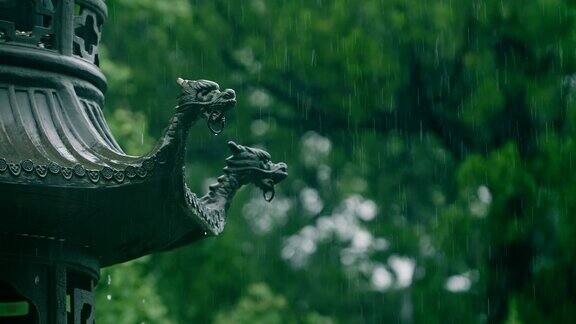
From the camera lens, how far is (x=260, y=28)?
1958 centimetres

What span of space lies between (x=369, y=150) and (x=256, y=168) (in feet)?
45.8

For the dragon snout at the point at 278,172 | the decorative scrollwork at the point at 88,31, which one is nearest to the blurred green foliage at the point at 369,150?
the dragon snout at the point at 278,172

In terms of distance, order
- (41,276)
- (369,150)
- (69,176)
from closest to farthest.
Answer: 1. (69,176)
2. (41,276)
3. (369,150)

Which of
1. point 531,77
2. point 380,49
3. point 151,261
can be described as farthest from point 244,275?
point 531,77

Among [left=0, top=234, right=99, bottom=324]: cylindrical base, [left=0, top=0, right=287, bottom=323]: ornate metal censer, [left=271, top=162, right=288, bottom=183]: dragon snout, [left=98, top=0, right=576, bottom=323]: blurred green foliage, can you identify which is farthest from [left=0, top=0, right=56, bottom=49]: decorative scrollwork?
[left=98, top=0, right=576, bottom=323]: blurred green foliage

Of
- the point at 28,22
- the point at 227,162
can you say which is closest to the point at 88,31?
the point at 28,22

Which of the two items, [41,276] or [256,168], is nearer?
[41,276]

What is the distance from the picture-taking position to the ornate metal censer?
5.95m

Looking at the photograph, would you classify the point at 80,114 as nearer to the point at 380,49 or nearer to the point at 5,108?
the point at 5,108

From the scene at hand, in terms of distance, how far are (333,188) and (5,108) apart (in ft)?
56.9

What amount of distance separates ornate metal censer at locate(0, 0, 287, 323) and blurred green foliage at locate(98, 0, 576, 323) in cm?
759

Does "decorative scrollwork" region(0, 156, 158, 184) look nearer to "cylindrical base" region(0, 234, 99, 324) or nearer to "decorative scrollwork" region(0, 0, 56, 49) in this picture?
"cylindrical base" region(0, 234, 99, 324)

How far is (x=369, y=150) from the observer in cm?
2075

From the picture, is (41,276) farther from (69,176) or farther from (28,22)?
(28,22)
